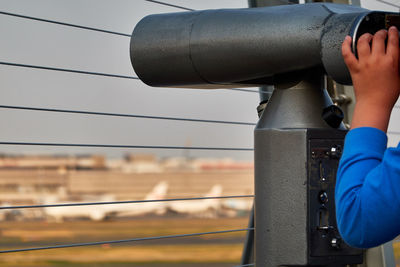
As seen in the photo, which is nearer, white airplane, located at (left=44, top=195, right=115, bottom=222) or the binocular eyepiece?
the binocular eyepiece

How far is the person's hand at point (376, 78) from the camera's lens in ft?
3.04

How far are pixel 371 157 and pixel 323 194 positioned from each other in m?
0.36

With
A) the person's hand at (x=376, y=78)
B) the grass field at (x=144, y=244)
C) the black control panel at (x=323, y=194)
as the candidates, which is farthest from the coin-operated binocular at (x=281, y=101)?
the grass field at (x=144, y=244)

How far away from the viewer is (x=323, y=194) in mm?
1253

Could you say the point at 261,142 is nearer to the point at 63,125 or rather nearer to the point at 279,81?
the point at 279,81

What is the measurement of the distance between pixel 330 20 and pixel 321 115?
196 millimetres

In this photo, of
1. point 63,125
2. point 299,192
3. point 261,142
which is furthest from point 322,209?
point 63,125

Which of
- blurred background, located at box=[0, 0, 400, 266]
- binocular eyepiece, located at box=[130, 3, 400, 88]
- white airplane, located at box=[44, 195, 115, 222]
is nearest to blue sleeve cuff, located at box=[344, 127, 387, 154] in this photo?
binocular eyepiece, located at box=[130, 3, 400, 88]

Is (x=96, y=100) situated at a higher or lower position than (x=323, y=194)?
higher

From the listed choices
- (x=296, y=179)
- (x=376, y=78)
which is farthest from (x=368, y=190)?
(x=296, y=179)

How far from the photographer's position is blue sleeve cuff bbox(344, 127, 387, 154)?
3.01 feet

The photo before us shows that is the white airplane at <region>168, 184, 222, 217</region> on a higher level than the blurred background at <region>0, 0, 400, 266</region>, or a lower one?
lower

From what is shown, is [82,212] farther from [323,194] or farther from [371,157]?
[371,157]

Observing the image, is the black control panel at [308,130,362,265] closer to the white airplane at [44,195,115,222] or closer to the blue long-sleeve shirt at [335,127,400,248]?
the blue long-sleeve shirt at [335,127,400,248]
